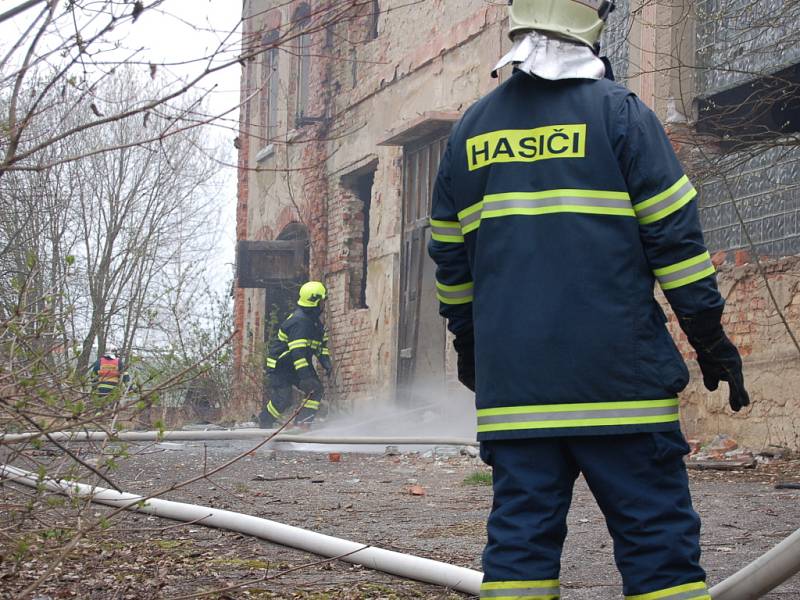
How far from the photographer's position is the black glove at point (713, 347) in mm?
2652

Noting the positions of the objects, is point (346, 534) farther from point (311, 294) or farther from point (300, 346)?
point (311, 294)

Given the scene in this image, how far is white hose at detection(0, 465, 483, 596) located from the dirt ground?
0.04 meters

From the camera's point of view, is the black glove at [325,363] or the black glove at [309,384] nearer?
the black glove at [309,384]

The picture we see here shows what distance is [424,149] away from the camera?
513 inches

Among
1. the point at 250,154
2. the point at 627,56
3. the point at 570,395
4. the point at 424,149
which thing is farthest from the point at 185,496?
the point at 250,154

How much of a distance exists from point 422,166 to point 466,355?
33.2 ft

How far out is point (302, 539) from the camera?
4.30 metres

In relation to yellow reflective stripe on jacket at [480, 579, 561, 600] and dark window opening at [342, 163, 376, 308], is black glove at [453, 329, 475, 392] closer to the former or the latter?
yellow reflective stripe on jacket at [480, 579, 561, 600]

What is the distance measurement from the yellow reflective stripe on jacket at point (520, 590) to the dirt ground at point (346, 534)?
2.06ft

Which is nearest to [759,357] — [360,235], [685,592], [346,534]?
[346,534]

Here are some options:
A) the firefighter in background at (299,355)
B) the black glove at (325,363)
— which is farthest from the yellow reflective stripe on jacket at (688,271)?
the black glove at (325,363)

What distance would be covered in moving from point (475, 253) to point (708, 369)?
65 centimetres

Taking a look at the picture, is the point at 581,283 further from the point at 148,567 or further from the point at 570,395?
the point at 148,567

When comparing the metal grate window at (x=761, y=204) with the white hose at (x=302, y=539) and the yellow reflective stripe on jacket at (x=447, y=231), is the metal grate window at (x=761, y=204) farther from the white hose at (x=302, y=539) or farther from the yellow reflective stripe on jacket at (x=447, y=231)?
the yellow reflective stripe on jacket at (x=447, y=231)
